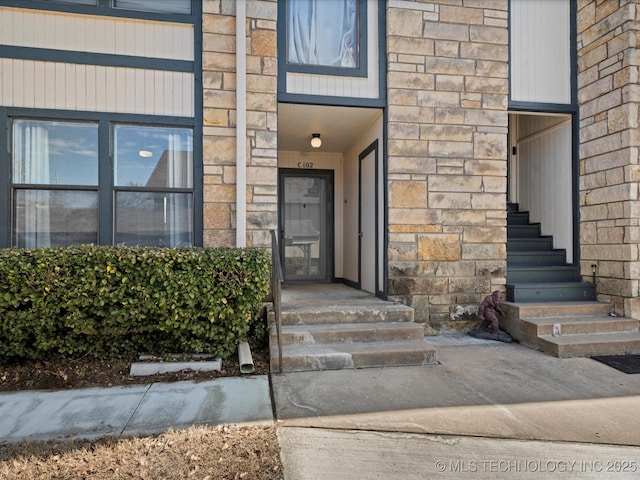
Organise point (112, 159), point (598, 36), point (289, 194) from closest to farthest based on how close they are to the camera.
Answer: point (112, 159) < point (598, 36) < point (289, 194)

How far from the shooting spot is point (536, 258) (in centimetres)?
516

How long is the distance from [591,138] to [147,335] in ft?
19.0

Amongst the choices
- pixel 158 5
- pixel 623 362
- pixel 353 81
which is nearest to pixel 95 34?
pixel 158 5

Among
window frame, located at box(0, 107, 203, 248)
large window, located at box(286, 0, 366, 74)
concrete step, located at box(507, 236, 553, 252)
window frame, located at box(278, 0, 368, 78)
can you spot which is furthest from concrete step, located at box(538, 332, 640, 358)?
window frame, located at box(0, 107, 203, 248)

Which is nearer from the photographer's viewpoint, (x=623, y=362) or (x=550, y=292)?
(x=623, y=362)

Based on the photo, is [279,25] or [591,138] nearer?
[279,25]

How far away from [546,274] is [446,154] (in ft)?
7.16

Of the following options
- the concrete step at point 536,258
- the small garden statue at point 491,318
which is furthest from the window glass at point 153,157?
the concrete step at point 536,258

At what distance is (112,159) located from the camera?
3.98 meters

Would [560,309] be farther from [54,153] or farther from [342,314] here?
[54,153]

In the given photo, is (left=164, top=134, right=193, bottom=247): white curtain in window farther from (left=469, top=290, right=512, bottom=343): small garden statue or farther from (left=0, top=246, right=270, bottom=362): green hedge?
(left=469, top=290, right=512, bottom=343): small garden statue

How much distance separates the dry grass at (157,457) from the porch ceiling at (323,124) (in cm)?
360

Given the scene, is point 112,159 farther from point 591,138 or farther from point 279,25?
point 591,138

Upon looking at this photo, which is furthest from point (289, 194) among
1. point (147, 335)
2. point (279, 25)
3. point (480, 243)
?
point (147, 335)
